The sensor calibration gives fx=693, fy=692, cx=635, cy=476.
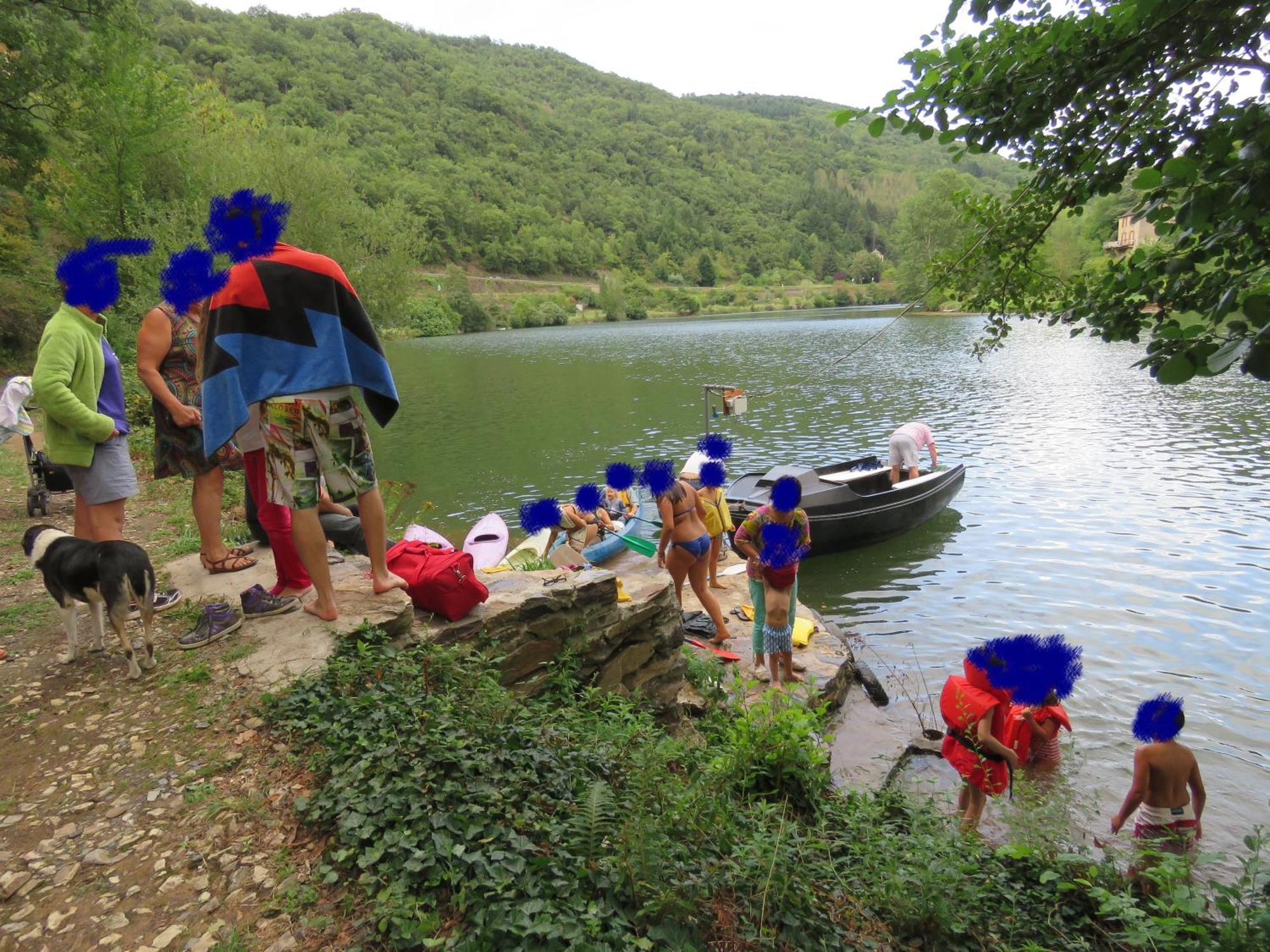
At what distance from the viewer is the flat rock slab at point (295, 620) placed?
3.51 meters

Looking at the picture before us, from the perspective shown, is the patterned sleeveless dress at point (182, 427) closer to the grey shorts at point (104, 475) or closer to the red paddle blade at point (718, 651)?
the grey shorts at point (104, 475)

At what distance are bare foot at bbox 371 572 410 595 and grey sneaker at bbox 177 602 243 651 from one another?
2.47ft

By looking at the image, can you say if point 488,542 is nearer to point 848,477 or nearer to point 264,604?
point 848,477

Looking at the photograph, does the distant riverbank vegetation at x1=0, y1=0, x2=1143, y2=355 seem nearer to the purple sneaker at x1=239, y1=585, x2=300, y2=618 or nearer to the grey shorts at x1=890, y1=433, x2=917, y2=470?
the purple sneaker at x1=239, y1=585, x2=300, y2=618

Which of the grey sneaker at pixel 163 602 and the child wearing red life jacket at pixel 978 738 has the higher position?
the grey sneaker at pixel 163 602

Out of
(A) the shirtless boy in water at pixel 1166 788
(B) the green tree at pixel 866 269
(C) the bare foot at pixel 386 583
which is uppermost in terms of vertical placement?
(B) the green tree at pixel 866 269

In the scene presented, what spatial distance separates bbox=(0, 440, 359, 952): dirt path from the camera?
218 centimetres

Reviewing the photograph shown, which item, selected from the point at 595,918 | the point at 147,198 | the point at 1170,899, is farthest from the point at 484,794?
the point at 147,198

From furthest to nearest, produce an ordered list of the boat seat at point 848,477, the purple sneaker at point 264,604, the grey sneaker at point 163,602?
the boat seat at point 848,477 → the grey sneaker at point 163,602 → the purple sneaker at point 264,604

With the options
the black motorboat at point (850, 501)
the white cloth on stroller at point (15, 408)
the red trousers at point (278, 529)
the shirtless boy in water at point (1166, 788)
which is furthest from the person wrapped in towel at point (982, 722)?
the white cloth on stroller at point (15, 408)

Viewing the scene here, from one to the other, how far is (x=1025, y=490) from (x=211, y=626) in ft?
48.4

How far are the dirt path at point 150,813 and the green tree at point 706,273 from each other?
144 m

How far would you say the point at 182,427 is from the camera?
429 centimetres

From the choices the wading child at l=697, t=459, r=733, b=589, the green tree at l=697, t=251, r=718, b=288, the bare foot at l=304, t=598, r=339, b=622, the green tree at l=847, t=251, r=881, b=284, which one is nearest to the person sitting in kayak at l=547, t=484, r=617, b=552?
the wading child at l=697, t=459, r=733, b=589
